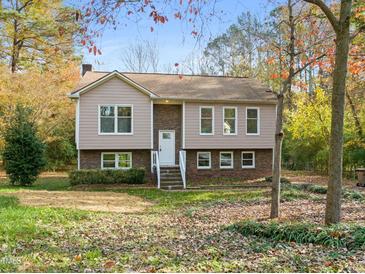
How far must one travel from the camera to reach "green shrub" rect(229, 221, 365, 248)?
5688 millimetres

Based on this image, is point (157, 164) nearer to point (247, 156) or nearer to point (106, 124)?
point (106, 124)

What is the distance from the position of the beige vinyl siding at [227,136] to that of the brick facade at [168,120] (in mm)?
603

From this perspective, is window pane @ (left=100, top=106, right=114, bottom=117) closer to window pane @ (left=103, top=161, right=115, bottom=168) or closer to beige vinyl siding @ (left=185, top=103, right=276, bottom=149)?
window pane @ (left=103, top=161, right=115, bottom=168)

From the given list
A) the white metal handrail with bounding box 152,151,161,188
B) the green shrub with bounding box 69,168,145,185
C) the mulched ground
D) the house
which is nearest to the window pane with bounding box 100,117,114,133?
the house

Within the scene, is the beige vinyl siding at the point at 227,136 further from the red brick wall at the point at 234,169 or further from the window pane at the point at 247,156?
the window pane at the point at 247,156

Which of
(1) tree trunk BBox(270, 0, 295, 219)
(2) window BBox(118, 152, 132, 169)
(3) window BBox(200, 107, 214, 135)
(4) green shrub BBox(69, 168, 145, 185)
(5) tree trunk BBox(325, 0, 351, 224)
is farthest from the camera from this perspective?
(3) window BBox(200, 107, 214, 135)

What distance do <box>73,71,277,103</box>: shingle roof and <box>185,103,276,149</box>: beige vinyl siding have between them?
527mm

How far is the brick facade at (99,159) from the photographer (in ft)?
63.3

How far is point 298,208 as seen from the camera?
1043cm

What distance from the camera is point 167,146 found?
20.7 meters

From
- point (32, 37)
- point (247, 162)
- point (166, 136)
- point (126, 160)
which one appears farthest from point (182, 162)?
point (32, 37)

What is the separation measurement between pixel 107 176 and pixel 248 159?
27.5 ft

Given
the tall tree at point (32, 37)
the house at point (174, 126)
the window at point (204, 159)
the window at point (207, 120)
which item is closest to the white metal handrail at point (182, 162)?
the house at point (174, 126)

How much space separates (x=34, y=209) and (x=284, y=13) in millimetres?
8172
